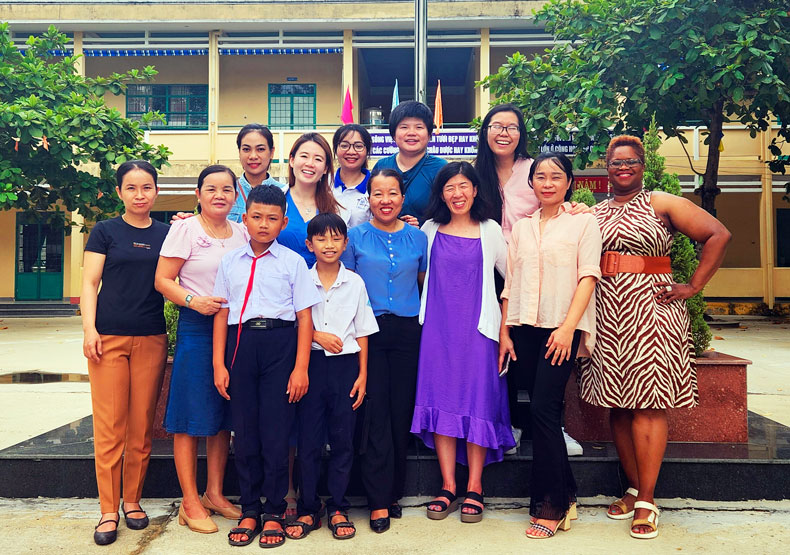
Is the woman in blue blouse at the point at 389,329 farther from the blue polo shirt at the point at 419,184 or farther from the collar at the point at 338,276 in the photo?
the blue polo shirt at the point at 419,184

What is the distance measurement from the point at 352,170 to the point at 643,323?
1.80 metres

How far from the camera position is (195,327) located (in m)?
3.36

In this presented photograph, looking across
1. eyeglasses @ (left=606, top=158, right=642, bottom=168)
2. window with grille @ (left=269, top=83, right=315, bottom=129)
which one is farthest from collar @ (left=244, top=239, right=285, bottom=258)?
window with grille @ (left=269, top=83, right=315, bottom=129)

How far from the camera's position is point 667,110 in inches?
387

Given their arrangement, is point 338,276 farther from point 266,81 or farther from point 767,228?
point 767,228

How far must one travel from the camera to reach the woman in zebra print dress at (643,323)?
10.7ft

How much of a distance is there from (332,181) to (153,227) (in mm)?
1034

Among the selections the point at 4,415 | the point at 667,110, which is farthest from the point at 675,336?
the point at 667,110

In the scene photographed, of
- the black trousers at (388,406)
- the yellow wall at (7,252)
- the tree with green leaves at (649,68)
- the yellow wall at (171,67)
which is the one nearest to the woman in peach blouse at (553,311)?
the black trousers at (388,406)

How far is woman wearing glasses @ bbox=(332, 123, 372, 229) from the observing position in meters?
3.81

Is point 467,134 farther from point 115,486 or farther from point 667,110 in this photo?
point 115,486

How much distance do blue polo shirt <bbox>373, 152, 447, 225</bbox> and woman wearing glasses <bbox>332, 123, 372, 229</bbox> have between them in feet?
0.46

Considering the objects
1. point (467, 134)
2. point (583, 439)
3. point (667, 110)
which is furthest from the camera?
point (467, 134)

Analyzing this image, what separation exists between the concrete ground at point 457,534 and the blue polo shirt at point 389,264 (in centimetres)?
109
